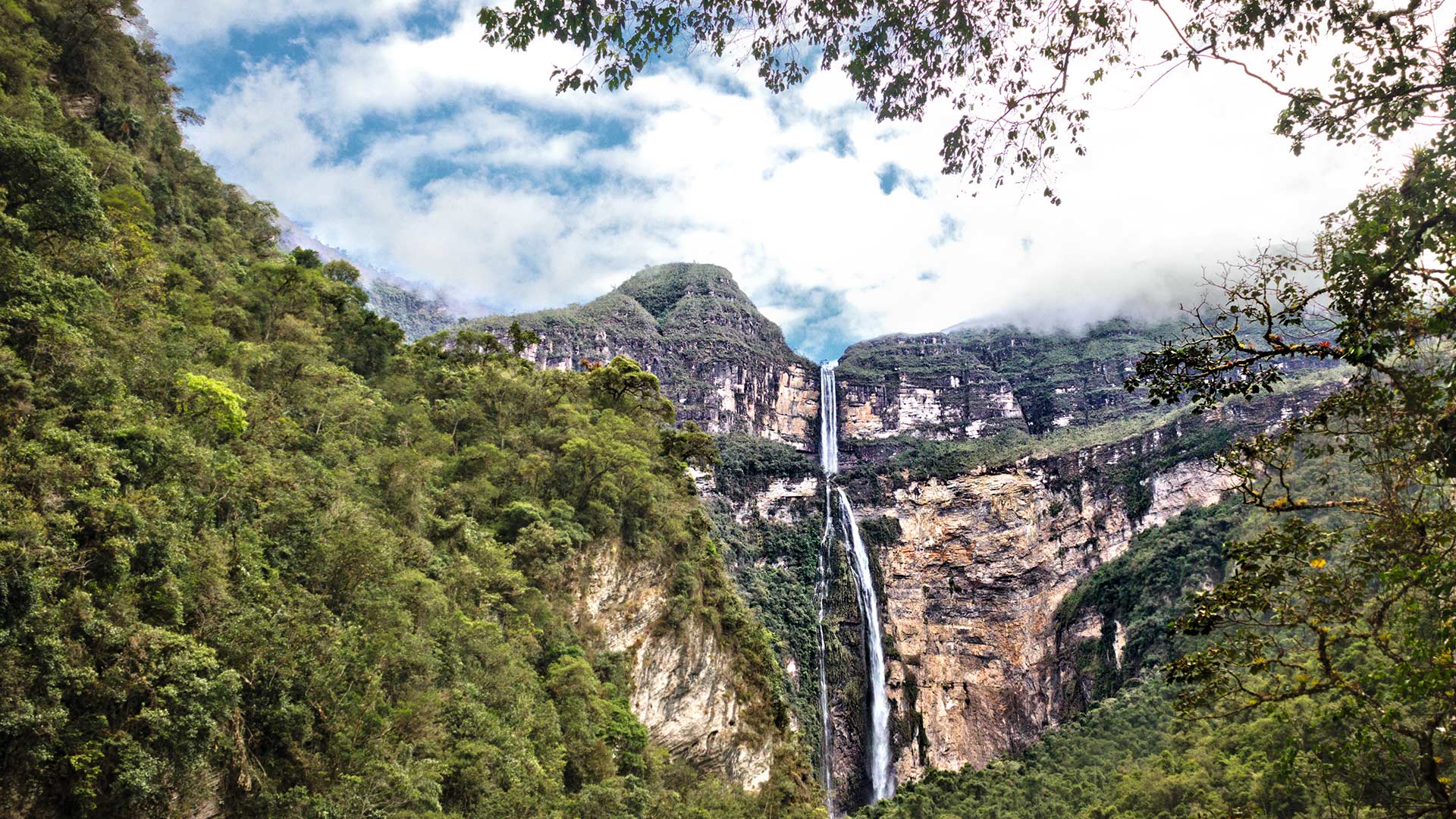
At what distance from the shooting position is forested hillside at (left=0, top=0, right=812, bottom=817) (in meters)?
7.90

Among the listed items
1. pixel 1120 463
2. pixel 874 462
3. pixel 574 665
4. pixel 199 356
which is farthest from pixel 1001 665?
pixel 199 356

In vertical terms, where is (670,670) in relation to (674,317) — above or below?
below

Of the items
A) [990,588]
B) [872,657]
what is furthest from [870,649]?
[990,588]

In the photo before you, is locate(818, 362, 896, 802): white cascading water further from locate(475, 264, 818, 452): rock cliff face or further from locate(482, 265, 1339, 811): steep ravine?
locate(475, 264, 818, 452): rock cliff face

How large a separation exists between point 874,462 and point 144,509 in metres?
77.6

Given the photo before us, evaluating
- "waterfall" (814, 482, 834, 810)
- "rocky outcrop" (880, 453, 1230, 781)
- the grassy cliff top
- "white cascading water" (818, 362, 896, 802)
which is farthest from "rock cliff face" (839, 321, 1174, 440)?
"rocky outcrop" (880, 453, 1230, 781)

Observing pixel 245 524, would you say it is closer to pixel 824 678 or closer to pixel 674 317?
pixel 824 678

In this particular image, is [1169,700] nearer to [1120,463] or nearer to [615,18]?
[1120,463]

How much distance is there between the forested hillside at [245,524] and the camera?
7898 mm

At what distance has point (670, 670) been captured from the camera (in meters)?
22.6

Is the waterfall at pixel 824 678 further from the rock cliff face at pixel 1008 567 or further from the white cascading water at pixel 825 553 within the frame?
the rock cliff face at pixel 1008 567

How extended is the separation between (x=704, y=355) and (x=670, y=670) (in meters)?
68.6

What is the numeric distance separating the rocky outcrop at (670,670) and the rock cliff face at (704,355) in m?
57.9

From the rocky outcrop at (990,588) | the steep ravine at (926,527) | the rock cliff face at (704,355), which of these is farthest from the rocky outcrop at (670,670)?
the rock cliff face at (704,355)
